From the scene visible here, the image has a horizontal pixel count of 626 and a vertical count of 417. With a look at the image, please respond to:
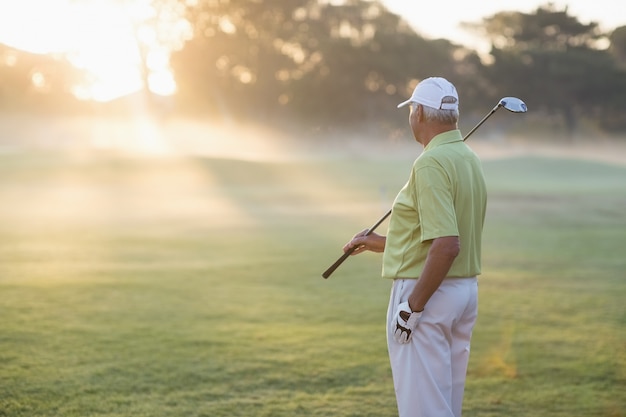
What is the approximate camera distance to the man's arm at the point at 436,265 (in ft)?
12.0

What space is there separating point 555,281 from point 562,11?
48.0 metres

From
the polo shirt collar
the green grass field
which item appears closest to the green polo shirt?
the polo shirt collar

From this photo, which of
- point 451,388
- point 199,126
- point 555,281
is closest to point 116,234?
point 555,281

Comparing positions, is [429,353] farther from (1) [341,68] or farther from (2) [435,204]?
(1) [341,68]

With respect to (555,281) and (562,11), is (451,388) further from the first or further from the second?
(562,11)

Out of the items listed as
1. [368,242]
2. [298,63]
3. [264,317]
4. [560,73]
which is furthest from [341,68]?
[368,242]

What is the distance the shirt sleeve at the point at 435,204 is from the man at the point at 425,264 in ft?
0.04

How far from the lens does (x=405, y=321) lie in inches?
149

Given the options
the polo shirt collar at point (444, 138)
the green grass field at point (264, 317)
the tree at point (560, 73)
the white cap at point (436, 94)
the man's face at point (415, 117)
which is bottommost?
the green grass field at point (264, 317)

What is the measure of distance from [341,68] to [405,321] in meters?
50.6

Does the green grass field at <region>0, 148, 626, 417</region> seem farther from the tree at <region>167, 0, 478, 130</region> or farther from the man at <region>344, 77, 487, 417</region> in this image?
the tree at <region>167, 0, 478, 130</region>

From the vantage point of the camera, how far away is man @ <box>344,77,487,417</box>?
12.3ft

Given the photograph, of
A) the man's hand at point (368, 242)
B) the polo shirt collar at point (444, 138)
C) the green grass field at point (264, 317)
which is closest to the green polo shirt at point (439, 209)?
the polo shirt collar at point (444, 138)

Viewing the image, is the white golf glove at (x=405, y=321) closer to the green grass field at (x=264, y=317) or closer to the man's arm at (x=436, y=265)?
the man's arm at (x=436, y=265)
